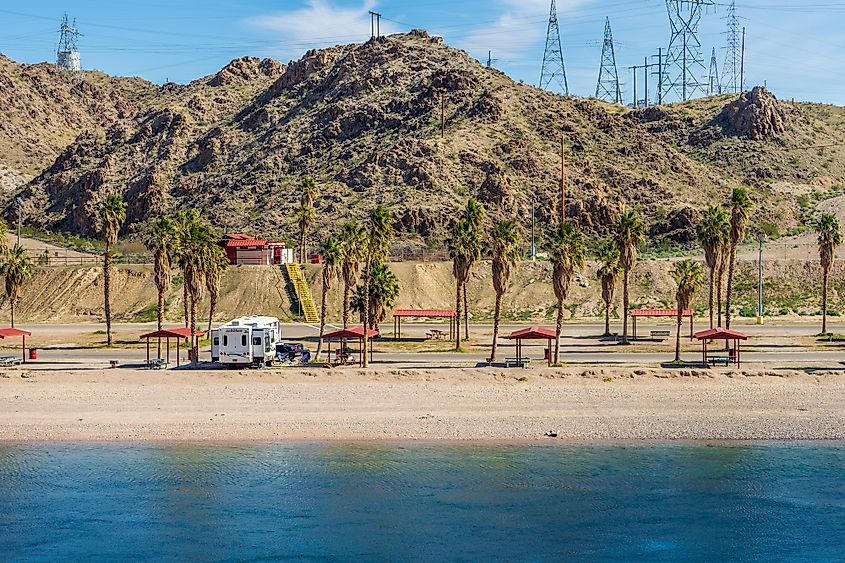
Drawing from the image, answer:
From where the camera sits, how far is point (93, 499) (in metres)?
33.7

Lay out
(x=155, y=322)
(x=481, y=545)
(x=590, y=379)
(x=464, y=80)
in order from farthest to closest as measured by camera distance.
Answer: (x=464, y=80)
(x=155, y=322)
(x=590, y=379)
(x=481, y=545)

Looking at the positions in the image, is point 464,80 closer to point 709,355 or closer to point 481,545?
point 709,355

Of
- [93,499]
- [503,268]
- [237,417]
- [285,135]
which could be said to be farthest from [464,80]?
[93,499]

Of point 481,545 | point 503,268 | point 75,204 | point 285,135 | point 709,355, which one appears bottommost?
point 481,545

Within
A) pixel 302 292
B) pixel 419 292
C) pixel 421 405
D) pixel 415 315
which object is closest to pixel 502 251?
pixel 421 405

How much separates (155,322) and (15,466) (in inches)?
1768

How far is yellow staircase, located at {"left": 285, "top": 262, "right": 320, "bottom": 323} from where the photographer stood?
269 feet

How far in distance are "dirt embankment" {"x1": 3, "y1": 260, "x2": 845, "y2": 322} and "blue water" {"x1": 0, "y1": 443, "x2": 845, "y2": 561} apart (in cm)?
4398

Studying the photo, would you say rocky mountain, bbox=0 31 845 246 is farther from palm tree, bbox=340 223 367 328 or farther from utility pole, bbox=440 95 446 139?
palm tree, bbox=340 223 367 328

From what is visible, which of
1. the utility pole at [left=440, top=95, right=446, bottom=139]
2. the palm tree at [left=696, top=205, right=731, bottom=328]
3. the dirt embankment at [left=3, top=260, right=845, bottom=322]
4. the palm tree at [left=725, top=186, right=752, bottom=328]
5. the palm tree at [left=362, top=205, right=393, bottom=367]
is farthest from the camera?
the utility pole at [left=440, top=95, right=446, bottom=139]

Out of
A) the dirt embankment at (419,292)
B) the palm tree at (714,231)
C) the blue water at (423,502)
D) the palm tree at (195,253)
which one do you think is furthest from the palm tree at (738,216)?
the palm tree at (195,253)

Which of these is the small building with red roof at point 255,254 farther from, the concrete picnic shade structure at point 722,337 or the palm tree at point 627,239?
the concrete picnic shade structure at point 722,337

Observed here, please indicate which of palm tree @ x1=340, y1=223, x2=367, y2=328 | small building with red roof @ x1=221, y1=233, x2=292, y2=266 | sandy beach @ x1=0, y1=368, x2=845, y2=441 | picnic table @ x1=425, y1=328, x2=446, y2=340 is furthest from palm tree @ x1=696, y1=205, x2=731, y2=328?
small building with red roof @ x1=221, y1=233, x2=292, y2=266

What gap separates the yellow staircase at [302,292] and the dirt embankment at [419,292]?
852mm
